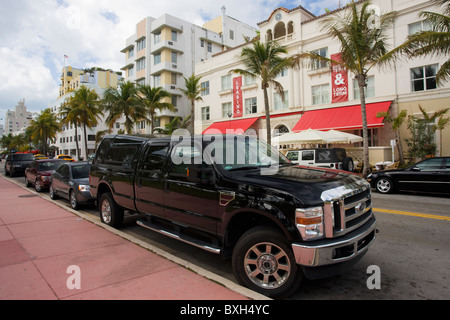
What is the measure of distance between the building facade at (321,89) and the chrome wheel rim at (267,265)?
1493 cm

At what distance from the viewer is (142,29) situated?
144 ft

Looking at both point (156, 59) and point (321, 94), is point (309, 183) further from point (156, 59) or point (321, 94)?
point (156, 59)

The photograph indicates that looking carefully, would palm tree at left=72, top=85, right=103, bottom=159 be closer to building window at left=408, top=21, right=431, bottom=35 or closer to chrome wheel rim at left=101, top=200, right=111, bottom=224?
chrome wheel rim at left=101, top=200, right=111, bottom=224

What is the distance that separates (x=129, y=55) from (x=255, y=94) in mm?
30229

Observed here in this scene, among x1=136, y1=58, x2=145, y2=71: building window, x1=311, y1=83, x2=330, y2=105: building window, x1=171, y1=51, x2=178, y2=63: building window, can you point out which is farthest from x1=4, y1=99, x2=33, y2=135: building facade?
x1=311, y1=83, x2=330, y2=105: building window

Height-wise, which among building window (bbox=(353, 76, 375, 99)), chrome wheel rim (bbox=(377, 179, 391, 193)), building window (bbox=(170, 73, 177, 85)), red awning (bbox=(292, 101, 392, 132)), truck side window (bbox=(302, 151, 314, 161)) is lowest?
chrome wheel rim (bbox=(377, 179, 391, 193))

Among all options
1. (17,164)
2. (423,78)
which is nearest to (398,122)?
(423,78)

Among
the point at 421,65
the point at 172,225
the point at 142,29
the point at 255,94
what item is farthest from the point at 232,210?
the point at 142,29

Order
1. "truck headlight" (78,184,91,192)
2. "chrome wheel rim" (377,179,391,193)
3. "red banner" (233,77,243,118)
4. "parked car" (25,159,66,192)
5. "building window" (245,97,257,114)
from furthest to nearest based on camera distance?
"red banner" (233,77,243,118), "building window" (245,97,257,114), "parked car" (25,159,66,192), "chrome wheel rim" (377,179,391,193), "truck headlight" (78,184,91,192)

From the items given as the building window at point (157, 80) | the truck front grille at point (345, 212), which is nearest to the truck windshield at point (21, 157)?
the building window at point (157, 80)

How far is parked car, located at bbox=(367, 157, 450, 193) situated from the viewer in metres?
9.42

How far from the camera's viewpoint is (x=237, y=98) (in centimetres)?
3034

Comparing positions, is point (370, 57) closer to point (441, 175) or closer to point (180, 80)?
point (441, 175)

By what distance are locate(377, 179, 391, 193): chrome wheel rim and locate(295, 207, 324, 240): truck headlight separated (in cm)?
920
